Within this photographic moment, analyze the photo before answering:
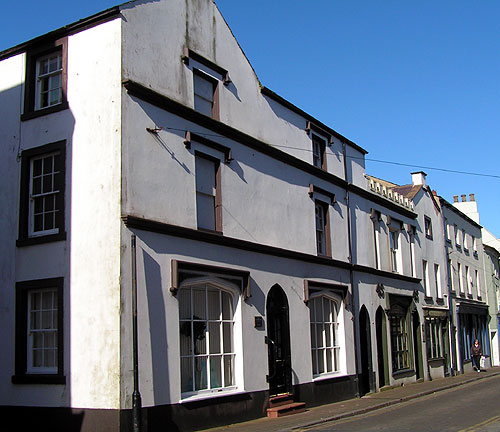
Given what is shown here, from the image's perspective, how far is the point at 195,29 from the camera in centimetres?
1686

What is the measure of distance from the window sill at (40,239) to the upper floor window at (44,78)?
3.02 meters

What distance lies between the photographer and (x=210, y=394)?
49.7ft

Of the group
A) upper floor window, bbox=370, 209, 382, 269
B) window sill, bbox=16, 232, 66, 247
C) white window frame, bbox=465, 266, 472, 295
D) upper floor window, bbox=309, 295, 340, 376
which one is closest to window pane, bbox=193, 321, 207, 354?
window sill, bbox=16, 232, 66, 247

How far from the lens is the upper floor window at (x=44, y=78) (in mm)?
15086

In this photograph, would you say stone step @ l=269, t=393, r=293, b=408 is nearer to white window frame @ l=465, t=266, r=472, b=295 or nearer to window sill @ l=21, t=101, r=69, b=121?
window sill @ l=21, t=101, r=69, b=121

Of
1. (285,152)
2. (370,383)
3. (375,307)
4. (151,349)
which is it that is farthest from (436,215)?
(151,349)

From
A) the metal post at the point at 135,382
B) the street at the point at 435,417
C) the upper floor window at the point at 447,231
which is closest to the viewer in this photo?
the metal post at the point at 135,382

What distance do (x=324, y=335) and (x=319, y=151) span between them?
6.72 meters

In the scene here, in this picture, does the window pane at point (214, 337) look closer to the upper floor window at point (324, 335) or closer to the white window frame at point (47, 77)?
the upper floor window at point (324, 335)

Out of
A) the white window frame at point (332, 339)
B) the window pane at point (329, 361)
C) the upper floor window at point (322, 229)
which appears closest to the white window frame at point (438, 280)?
the white window frame at point (332, 339)

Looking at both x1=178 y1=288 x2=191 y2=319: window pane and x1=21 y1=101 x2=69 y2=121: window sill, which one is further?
x1=178 y1=288 x2=191 y2=319: window pane

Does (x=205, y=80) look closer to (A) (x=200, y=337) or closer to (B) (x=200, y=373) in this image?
(A) (x=200, y=337)

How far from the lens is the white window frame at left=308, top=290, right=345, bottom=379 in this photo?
67.4ft

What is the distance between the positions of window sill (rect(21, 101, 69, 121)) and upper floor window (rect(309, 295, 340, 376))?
10219 millimetres
